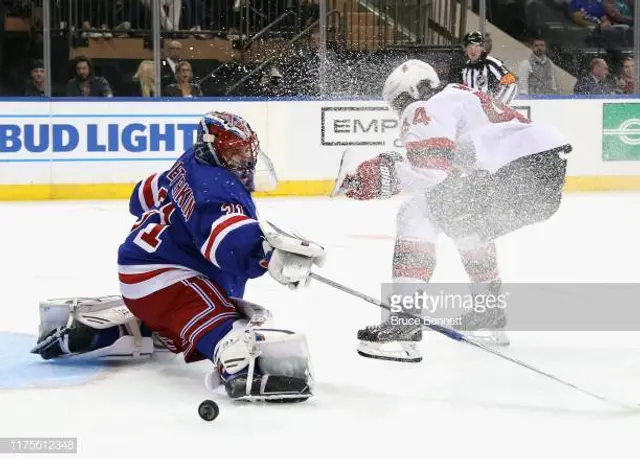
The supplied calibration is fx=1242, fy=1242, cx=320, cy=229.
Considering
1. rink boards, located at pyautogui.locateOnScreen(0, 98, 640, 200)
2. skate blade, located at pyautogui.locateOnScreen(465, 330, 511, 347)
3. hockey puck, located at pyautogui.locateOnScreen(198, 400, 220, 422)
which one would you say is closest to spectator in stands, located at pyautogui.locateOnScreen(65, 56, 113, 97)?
rink boards, located at pyautogui.locateOnScreen(0, 98, 640, 200)

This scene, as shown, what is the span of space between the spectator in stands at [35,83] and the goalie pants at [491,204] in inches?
207

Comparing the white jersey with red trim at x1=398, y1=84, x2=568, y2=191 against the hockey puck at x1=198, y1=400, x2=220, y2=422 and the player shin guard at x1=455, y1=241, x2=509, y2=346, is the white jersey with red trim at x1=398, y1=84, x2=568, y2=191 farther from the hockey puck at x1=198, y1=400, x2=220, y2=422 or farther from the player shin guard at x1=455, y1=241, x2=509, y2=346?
the hockey puck at x1=198, y1=400, x2=220, y2=422

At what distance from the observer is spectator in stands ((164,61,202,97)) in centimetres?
872

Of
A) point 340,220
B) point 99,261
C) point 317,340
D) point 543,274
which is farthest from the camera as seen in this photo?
point 340,220

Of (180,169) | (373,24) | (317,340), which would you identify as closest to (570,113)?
(373,24)

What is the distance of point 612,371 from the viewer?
134 inches

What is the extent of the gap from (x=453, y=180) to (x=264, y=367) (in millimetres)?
983

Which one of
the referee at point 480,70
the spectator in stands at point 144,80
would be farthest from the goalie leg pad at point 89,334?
the spectator in stands at point 144,80

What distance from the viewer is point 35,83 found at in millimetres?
8461

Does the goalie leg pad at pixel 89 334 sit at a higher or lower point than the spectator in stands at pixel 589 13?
lower

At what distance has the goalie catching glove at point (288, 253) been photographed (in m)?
2.87

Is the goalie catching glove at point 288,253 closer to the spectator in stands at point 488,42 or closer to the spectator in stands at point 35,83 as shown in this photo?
the spectator in stands at point 35,83

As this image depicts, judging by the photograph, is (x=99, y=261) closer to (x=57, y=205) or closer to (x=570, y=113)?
(x=57, y=205)

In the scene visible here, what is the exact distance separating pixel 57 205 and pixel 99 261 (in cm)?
256
